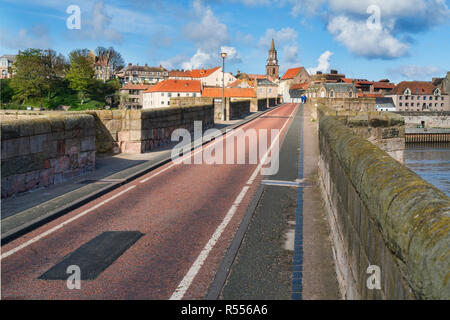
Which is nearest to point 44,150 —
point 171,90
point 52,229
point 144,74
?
point 52,229

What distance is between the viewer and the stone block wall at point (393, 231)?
2.04 m

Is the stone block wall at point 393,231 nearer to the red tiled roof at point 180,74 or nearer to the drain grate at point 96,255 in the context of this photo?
the drain grate at point 96,255

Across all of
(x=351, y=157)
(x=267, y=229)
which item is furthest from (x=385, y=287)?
(x=267, y=229)

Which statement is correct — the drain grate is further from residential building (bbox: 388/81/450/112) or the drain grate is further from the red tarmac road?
residential building (bbox: 388/81/450/112)

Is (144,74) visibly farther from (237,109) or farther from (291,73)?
(237,109)

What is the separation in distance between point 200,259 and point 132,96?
124 metres

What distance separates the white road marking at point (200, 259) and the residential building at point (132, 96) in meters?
112

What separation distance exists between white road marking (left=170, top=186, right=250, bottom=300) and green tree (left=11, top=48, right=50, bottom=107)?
9917 centimetres

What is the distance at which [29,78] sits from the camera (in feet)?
316
